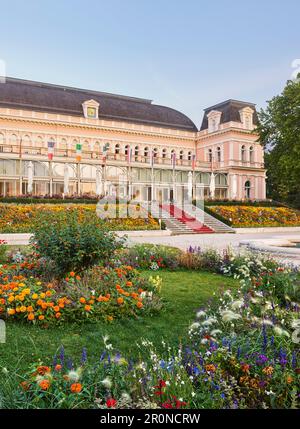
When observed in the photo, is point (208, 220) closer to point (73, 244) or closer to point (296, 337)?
point (73, 244)

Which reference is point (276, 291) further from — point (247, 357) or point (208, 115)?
point (208, 115)

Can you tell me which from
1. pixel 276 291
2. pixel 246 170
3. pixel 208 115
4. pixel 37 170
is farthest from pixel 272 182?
pixel 276 291

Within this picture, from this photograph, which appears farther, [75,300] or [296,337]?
[75,300]

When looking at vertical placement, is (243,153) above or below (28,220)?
above

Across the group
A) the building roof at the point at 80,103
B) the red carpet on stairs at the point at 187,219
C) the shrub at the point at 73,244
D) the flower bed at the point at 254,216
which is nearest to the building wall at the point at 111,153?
the building roof at the point at 80,103

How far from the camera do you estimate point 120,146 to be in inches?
1953

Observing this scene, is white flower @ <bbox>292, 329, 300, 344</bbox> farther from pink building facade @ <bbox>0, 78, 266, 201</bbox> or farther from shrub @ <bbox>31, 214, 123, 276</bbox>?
pink building facade @ <bbox>0, 78, 266, 201</bbox>

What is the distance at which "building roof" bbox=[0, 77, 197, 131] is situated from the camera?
149 ft

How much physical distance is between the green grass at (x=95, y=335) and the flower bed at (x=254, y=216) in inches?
940

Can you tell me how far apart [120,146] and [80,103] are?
23.4 ft

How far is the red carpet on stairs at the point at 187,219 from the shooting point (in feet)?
89.9

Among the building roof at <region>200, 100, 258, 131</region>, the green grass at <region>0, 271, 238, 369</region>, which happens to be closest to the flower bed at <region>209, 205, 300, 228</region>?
the building roof at <region>200, 100, 258, 131</region>

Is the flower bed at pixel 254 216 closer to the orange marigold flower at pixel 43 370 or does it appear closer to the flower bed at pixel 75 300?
the flower bed at pixel 75 300

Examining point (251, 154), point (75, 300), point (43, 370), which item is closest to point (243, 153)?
point (251, 154)
